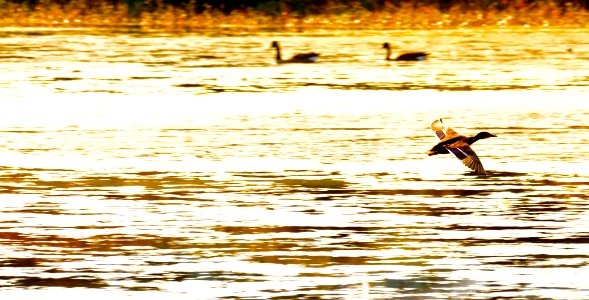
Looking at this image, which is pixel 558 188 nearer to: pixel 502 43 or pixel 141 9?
pixel 502 43

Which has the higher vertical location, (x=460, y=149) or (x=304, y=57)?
(x=460, y=149)

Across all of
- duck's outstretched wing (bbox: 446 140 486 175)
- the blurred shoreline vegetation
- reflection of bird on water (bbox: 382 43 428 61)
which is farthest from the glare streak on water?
the blurred shoreline vegetation

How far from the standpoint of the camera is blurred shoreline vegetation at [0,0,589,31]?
2991cm

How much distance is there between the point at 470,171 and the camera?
413 inches

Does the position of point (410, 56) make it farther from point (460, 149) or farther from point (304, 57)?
point (460, 149)

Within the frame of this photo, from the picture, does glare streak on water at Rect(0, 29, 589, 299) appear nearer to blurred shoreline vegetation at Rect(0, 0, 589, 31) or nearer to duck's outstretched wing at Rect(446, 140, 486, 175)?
duck's outstretched wing at Rect(446, 140, 486, 175)

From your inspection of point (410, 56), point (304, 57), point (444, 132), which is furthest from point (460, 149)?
point (410, 56)

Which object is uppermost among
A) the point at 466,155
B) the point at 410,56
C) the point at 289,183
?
the point at 466,155

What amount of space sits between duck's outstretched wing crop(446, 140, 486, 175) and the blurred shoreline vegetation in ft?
62.5

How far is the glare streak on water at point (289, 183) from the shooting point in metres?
6.96

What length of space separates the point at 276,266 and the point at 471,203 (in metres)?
2.14

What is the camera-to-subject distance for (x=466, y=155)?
9.93 meters

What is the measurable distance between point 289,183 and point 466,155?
106 centimetres

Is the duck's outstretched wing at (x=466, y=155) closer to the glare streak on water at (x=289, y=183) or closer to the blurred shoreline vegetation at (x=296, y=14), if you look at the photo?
the glare streak on water at (x=289, y=183)
